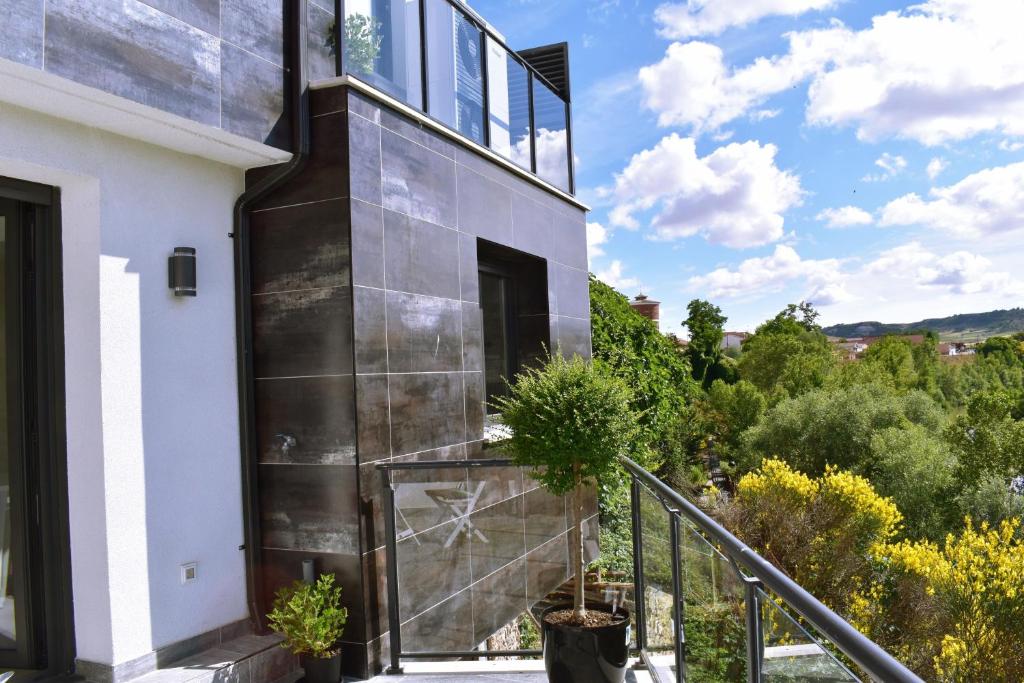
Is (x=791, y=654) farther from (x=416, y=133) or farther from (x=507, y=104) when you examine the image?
(x=507, y=104)

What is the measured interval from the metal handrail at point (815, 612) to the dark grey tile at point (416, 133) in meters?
3.05

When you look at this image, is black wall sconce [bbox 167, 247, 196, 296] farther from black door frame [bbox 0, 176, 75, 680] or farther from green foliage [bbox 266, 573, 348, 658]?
green foliage [bbox 266, 573, 348, 658]

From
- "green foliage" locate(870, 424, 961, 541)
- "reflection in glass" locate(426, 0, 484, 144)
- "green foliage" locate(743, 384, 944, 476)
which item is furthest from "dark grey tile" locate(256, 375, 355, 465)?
"green foliage" locate(743, 384, 944, 476)

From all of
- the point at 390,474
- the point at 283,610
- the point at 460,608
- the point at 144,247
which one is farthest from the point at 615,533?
the point at 144,247

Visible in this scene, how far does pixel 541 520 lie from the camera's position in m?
4.64

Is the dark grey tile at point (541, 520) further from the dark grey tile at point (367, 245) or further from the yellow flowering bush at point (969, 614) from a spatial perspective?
the yellow flowering bush at point (969, 614)

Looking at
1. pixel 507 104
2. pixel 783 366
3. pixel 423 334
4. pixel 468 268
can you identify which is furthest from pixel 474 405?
pixel 783 366

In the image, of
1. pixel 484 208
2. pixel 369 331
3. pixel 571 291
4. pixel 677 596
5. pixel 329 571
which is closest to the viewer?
pixel 677 596

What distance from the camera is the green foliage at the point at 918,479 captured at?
11.1 m

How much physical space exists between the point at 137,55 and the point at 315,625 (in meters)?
2.93

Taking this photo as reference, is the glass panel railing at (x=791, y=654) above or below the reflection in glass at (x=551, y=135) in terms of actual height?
below

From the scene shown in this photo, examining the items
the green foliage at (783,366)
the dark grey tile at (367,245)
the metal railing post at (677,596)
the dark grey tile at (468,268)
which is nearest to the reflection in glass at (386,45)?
the dark grey tile at (367,245)

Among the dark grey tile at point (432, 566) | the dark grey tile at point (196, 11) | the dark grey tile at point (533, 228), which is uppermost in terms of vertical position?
the dark grey tile at point (196, 11)

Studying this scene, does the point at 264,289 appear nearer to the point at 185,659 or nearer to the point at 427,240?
the point at 427,240
